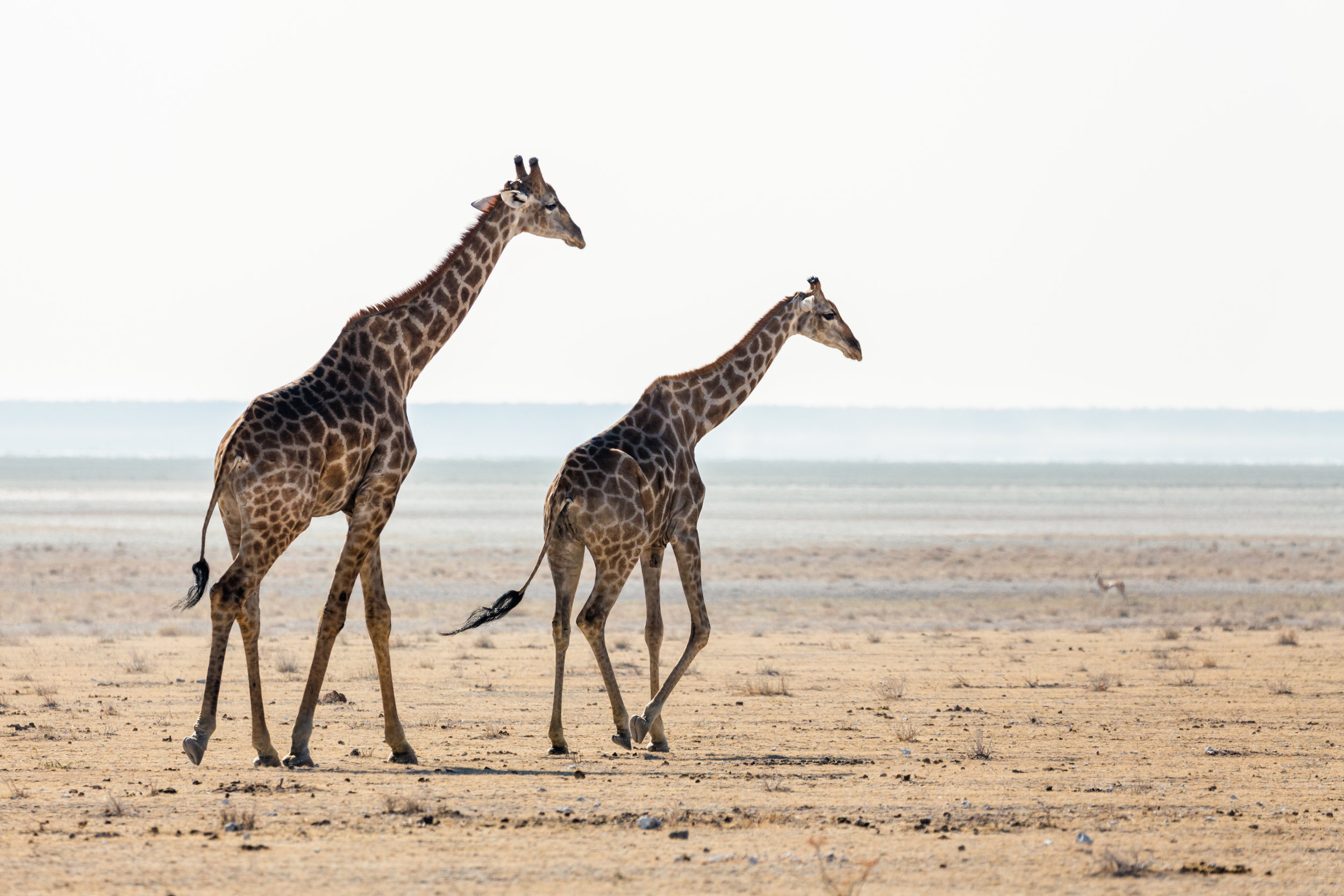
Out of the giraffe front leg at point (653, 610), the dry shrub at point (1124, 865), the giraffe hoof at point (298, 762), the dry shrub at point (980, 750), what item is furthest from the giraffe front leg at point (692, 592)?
the dry shrub at point (1124, 865)

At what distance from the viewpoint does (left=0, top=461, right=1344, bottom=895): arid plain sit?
8586 mm

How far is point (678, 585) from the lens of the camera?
3897cm

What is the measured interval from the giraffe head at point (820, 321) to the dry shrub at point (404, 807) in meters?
7.34

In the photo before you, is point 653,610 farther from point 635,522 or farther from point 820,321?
point 820,321

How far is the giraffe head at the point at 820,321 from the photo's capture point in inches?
614

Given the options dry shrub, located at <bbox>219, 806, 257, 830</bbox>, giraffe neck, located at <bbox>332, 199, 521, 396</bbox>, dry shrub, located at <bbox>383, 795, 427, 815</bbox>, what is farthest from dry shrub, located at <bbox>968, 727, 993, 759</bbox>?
dry shrub, located at <bbox>219, 806, 257, 830</bbox>

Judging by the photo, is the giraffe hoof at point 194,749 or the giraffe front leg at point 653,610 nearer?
the giraffe hoof at point 194,749

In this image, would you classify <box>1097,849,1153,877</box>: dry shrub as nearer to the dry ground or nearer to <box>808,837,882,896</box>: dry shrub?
the dry ground

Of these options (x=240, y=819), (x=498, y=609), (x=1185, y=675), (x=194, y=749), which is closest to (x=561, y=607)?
(x=498, y=609)

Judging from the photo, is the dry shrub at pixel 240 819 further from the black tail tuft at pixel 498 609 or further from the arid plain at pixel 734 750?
the black tail tuft at pixel 498 609

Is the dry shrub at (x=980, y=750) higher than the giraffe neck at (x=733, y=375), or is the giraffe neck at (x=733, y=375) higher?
the giraffe neck at (x=733, y=375)

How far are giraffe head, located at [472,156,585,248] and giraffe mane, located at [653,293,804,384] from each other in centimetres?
168

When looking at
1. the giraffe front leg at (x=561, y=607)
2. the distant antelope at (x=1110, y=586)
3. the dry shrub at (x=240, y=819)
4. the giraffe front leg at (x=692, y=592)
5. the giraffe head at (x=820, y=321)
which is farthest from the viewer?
the distant antelope at (x=1110, y=586)

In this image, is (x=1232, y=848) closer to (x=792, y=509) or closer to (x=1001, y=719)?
(x=1001, y=719)
